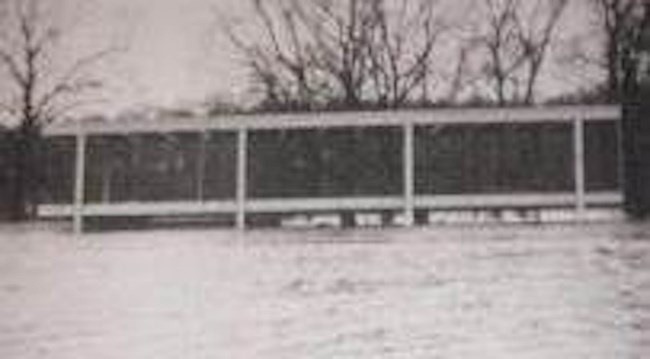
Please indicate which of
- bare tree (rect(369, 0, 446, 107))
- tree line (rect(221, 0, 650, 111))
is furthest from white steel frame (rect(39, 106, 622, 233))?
bare tree (rect(369, 0, 446, 107))

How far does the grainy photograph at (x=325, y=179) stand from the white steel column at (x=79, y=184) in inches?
0.7

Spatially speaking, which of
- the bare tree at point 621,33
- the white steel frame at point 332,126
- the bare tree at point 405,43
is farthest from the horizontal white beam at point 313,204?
the bare tree at point 621,33

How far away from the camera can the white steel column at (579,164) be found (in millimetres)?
4672

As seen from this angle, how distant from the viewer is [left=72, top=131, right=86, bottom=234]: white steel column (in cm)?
543

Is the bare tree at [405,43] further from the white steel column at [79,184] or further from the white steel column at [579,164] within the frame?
the white steel column at [79,184]

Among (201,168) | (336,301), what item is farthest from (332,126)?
(336,301)

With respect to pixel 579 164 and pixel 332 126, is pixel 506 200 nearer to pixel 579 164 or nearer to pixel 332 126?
pixel 579 164

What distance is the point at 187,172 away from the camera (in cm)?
570

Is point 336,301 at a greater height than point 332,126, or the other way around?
point 332,126

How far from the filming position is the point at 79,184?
5.54m

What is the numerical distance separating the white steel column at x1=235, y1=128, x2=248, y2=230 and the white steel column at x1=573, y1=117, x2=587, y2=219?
1574 mm

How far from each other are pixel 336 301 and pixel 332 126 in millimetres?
2381

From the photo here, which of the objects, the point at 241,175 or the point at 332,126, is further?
the point at 241,175

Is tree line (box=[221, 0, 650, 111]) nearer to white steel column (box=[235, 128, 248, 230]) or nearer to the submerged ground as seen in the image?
the submerged ground
